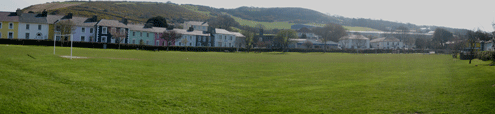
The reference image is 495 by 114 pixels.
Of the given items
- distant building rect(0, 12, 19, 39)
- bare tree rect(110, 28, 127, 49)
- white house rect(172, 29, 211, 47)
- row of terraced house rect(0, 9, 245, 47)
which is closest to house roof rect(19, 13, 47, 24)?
row of terraced house rect(0, 9, 245, 47)

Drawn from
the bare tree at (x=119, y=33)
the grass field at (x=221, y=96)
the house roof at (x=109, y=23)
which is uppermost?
the house roof at (x=109, y=23)

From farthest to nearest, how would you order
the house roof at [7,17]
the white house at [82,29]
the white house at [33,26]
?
the white house at [82,29] → the white house at [33,26] → the house roof at [7,17]

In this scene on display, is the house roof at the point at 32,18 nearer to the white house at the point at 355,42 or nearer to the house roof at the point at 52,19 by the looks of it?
the house roof at the point at 52,19

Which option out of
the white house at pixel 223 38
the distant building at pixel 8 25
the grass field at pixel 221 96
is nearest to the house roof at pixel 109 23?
the distant building at pixel 8 25

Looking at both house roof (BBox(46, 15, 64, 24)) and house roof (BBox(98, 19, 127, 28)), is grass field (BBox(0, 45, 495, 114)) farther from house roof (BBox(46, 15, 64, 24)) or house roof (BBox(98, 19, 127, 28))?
house roof (BBox(46, 15, 64, 24))

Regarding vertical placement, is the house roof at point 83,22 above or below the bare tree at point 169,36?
above

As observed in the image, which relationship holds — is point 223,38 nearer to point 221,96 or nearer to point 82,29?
point 82,29

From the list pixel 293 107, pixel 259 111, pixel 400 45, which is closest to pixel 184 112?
pixel 259 111

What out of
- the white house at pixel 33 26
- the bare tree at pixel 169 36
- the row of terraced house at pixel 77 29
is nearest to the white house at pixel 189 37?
the row of terraced house at pixel 77 29

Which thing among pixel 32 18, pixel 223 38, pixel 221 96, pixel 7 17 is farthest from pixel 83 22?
pixel 221 96

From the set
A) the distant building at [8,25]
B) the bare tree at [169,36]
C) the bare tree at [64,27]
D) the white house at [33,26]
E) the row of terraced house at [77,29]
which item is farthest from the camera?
the bare tree at [169,36]

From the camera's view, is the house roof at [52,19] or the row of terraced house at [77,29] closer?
the row of terraced house at [77,29]

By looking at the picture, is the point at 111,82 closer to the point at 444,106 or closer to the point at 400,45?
the point at 444,106

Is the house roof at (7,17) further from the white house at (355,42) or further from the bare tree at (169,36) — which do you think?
the white house at (355,42)
